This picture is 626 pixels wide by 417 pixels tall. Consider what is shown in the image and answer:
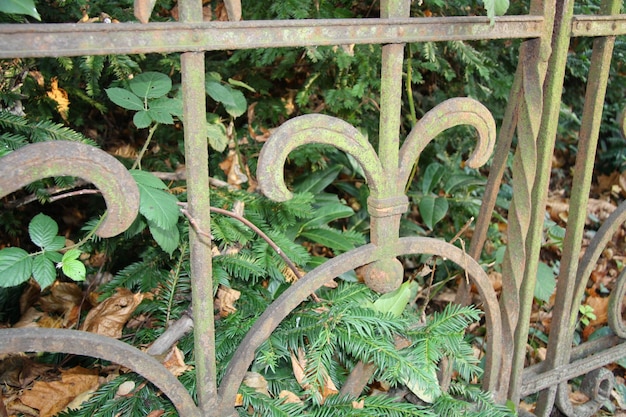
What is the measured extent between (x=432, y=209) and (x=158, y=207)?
125cm

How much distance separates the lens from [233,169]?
202 centimetres

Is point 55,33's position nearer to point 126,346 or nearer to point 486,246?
point 126,346

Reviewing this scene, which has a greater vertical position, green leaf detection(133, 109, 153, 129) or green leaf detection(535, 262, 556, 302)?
green leaf detection(133, 109, 153, 129)

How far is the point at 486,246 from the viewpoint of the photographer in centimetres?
254

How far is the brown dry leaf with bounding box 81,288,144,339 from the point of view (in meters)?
1.57

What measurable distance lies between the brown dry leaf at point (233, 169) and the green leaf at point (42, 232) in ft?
2.67

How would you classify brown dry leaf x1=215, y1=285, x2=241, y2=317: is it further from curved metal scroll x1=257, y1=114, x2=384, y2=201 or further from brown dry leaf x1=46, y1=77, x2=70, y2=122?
brown dry leaf x1=46, y1=77, x2=70, y2=122

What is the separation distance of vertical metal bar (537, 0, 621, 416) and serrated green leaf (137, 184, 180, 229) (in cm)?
89

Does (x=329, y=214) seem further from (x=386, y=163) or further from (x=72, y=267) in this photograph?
(x=72, y=267)

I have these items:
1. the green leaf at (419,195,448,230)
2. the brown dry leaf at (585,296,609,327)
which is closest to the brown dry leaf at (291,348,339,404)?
the green leaf at (419,195,448,230)

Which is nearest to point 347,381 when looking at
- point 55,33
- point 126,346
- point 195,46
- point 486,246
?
point 126,346

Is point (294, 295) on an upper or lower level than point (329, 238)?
upper

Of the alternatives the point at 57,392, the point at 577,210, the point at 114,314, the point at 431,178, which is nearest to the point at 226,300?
the point at 114,314

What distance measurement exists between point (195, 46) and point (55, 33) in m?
0.20
